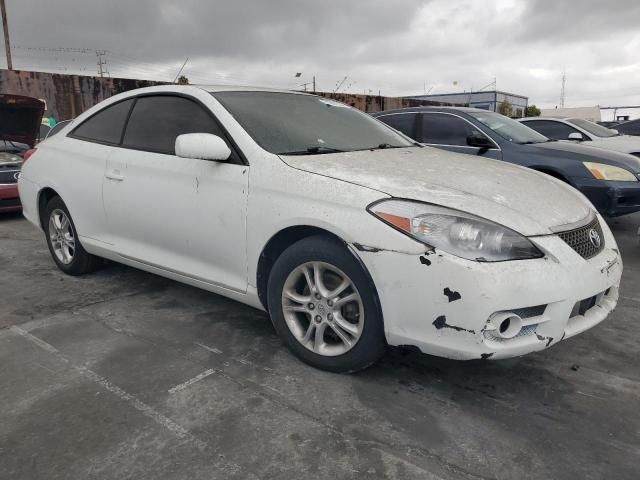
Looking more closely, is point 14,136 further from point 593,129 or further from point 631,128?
point 631,128

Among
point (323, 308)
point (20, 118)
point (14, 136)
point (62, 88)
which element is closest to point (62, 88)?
point (62, 88)

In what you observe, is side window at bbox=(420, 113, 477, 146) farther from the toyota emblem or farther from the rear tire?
the rear tire

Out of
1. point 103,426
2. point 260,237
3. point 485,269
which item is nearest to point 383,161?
point 260,237

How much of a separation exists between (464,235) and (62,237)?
3.56 m

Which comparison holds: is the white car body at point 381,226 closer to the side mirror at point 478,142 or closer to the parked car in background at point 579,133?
the side mirror at point 478,142

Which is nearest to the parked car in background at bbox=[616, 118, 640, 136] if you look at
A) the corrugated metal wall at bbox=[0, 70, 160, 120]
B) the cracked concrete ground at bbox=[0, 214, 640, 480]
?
the cracked concrete ground at bbox=[0, 214, 640, 480]

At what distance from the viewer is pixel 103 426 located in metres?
2.19

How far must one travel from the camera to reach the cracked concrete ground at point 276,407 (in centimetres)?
196

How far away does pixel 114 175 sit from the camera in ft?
11.9

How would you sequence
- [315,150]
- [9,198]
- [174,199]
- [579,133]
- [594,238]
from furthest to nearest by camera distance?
[579,133] < [9,198] < [174,199] < [315,150] < [594,238]

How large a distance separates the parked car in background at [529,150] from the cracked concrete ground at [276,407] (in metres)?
2.32

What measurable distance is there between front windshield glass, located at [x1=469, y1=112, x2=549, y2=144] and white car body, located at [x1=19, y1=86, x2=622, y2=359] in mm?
2849

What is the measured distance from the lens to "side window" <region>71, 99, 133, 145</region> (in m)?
3.82

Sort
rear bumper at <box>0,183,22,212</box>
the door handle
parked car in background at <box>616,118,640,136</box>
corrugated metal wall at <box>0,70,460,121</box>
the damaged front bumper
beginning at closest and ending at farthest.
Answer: the damaged front bumper → the door handle → rear bumper at <box>0,183,22,212</box> → corrugated metal wall at <box>0,70,460,121</box> → parked car in background at <box>616,118,640,136</box>
